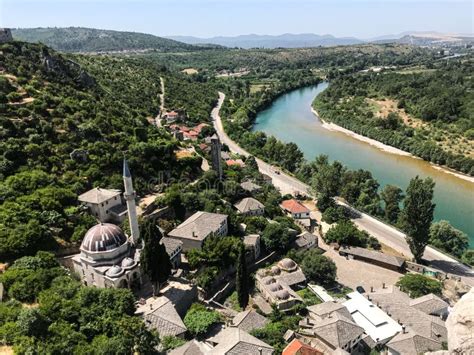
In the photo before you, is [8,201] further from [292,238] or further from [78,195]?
[292,238]

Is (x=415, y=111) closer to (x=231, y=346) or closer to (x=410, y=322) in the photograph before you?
(x=410, y=322)

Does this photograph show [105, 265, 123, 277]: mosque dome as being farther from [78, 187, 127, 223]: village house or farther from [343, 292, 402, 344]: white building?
[343, 292, 402, 344]: white building

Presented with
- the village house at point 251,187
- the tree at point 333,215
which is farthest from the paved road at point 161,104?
the tree at point 333,215

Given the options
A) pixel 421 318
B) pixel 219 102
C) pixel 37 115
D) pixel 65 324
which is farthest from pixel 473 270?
pixel 219 102

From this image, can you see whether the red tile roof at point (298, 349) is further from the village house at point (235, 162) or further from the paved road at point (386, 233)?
the village house at point (235, 162)

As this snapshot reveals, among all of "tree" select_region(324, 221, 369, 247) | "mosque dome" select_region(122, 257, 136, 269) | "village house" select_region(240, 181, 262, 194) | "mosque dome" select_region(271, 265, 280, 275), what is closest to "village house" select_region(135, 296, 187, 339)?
"mosque dome" select_region(122, 257, 136, 269)

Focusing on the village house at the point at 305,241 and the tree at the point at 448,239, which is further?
the tree at the point at 448,239
